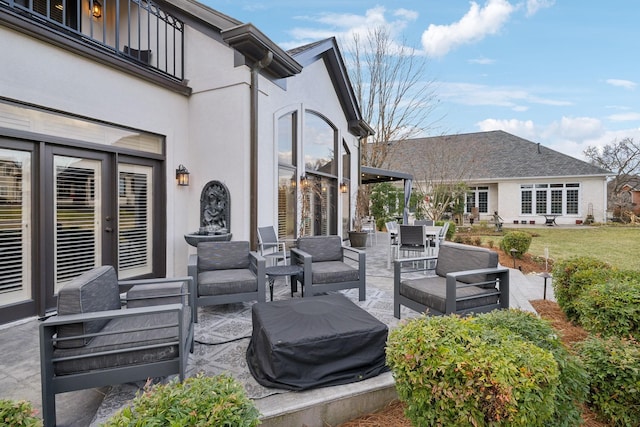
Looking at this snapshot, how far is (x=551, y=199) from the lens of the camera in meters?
20.1

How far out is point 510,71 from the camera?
42.4ft

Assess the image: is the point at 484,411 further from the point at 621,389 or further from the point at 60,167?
the point at 60,167

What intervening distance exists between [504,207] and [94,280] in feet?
75.6

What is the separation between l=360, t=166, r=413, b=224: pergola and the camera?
11.8 meters

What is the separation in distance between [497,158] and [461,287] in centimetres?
2144

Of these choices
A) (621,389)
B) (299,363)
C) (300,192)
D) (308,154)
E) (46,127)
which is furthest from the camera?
(308,154)

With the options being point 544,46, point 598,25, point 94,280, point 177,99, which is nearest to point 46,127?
point 177,99

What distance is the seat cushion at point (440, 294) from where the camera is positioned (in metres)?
3.32

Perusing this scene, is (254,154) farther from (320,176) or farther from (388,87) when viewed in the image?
(388,87)

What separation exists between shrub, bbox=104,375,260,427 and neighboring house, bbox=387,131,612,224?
1712 centimetres

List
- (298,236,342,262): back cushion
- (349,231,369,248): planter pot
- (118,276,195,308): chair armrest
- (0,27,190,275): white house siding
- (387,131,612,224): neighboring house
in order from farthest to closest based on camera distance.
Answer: (387,131,612,224): neighboring house, (349,231,369,248): planter pot, (298,236,342,262): back cushion, (0,27,190,275): white house siding, (118,276,195,308): chair armrest

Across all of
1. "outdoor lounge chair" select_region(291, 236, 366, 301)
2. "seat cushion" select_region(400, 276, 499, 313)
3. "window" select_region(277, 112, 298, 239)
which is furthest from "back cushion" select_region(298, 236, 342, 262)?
"window" select_region(277, 112, 298, 239)

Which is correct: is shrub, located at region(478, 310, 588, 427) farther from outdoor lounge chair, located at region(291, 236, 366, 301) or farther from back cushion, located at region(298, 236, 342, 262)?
back cushion, located at region(298, 236, 342, 262)

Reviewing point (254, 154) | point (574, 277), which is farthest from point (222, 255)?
point (574, 277)
